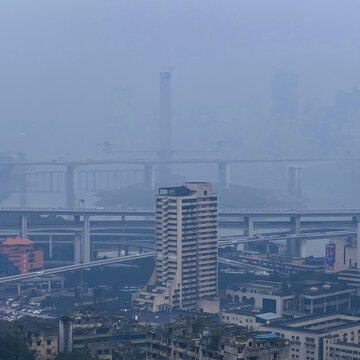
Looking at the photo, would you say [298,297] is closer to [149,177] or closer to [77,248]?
[77,248]

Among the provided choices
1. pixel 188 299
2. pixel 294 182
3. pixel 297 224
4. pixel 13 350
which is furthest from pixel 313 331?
pixel 294 182

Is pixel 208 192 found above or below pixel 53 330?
above

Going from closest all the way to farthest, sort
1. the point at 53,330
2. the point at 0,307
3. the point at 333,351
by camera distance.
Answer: the point at 53,330 → the point at 333,351 → the point at 0,307

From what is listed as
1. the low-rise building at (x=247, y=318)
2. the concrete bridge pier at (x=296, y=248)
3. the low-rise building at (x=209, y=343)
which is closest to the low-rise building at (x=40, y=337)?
the low-rise building at (x=209, y=343)

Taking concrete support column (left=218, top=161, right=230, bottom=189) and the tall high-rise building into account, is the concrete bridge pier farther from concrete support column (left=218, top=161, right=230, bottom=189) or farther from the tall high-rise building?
concrete support column (left=218, top=161, right=230, bottom=189)

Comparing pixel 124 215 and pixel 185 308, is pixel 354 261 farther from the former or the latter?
pixel 124 215

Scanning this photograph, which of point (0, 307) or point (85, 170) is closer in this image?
point (0, 307)

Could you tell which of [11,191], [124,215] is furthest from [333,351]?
[11,191]

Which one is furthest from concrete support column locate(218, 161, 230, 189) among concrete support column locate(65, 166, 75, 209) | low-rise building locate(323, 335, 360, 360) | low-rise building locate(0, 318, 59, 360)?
low-rise building locate(0, 318, 59, 360)
